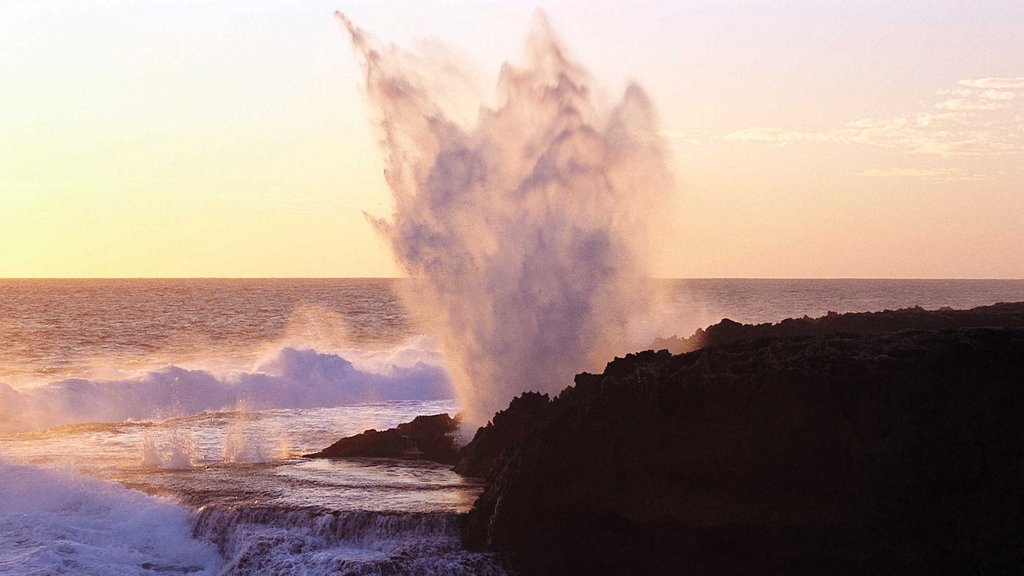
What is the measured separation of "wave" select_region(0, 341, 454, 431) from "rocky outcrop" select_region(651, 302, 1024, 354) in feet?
53.5

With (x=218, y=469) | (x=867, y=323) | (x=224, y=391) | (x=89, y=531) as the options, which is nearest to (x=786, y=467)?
(x=867, y=323)

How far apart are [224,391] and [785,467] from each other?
91.5ft

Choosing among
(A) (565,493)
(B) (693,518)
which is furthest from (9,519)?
(B) (693,518)

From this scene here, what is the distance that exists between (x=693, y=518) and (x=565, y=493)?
1915 millimetres

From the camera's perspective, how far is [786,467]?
14016 mm

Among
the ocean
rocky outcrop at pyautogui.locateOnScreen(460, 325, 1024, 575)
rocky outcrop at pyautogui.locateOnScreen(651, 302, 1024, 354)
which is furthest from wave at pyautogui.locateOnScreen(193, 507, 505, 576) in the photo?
rocky outcrop at pyautogui.locateOnScreen(651, 302, 1024, 354)

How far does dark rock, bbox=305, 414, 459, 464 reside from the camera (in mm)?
22297

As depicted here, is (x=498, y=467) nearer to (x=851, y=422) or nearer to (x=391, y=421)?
(x=851, y=422)

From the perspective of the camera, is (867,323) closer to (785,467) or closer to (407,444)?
(785,467)

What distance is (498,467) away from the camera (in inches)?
693

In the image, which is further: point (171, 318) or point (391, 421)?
point (171, 318)

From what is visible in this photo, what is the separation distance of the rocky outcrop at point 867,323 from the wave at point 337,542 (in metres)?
7.86

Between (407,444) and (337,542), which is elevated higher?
(407,444)

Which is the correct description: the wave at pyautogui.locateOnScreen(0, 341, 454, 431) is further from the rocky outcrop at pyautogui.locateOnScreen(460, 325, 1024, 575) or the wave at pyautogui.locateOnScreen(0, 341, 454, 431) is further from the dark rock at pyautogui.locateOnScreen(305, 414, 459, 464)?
the rocky outcrop at pyautogui.locateOnScreen(460, 325, 1024, 575)
